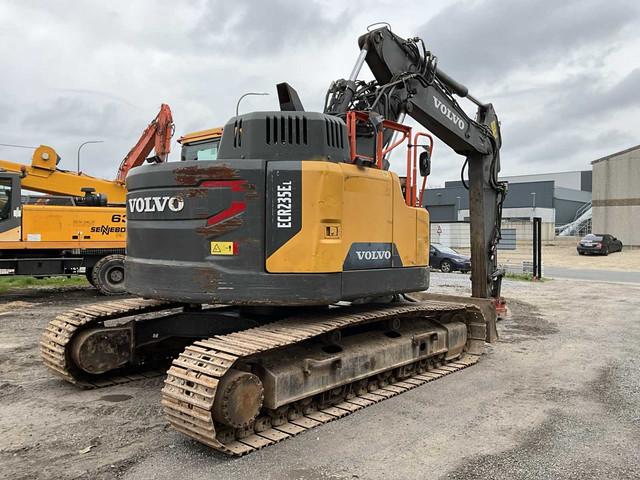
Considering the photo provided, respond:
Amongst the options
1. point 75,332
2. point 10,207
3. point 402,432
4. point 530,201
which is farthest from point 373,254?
point 530,201

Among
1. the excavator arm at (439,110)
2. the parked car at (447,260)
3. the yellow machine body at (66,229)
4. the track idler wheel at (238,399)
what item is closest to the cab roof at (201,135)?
the excavator arm at (439,110)

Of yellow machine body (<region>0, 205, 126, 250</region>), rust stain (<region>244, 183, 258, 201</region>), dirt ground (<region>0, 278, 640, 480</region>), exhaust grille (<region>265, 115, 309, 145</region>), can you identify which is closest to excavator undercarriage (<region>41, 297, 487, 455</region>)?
dirt ground (<region>0, 278, 640, 480</region>)

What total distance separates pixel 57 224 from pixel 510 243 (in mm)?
19322

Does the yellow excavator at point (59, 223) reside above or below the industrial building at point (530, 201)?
below

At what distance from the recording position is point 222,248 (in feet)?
16.7

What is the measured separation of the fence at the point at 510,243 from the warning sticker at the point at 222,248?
15.9 m

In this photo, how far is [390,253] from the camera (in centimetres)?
590

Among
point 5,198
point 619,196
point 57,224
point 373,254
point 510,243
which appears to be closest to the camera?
point 373,254

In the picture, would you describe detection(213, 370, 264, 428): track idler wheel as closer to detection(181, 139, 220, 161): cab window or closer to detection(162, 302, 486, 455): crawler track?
detection(162, 302, 486, 455): crawler track

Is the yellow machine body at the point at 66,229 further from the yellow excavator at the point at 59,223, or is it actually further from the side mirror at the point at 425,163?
the side mirror at the point at 425,163

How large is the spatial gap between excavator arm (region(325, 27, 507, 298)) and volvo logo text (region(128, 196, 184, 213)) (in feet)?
6.91

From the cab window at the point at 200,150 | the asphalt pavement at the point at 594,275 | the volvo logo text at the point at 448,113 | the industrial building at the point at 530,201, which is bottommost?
the asphalt pavement at the point at 594,275

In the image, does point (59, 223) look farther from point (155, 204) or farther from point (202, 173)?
point (202, 173)

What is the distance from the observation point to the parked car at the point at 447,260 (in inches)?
917
